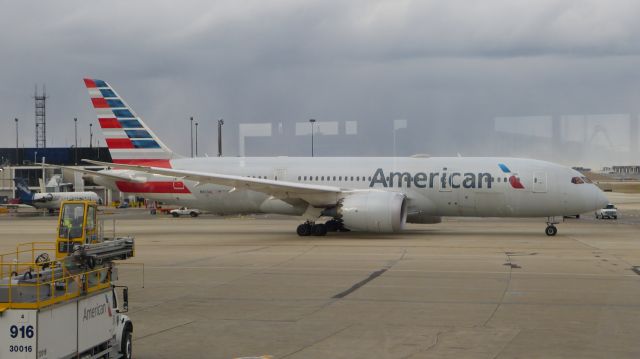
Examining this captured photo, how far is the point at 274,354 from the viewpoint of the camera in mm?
11781

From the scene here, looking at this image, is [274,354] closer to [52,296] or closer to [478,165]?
[52,296]

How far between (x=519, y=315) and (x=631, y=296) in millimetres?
3856

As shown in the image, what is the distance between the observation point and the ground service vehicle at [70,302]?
897 centimetres

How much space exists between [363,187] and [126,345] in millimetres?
26525

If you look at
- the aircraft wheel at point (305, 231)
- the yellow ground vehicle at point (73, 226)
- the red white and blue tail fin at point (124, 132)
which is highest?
the red white and blue tail fin at point (124, 132)

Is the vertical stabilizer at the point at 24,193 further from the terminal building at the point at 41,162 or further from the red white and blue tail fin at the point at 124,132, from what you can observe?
the red white and blue tail fin at the point at 124,132

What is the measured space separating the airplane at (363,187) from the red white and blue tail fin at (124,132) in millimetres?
102

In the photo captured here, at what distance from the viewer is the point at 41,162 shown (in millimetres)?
102875

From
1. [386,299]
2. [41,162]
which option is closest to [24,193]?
[41,162]

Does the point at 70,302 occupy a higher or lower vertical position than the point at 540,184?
lower

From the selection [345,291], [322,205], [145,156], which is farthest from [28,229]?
[345,291]

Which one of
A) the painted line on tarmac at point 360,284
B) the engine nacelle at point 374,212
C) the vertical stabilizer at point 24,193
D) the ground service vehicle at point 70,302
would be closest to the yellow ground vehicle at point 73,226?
the ground service vehicle at point 70,302

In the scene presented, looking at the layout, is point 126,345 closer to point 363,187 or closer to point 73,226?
point 73,226

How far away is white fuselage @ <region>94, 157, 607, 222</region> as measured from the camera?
35000 millimetres
